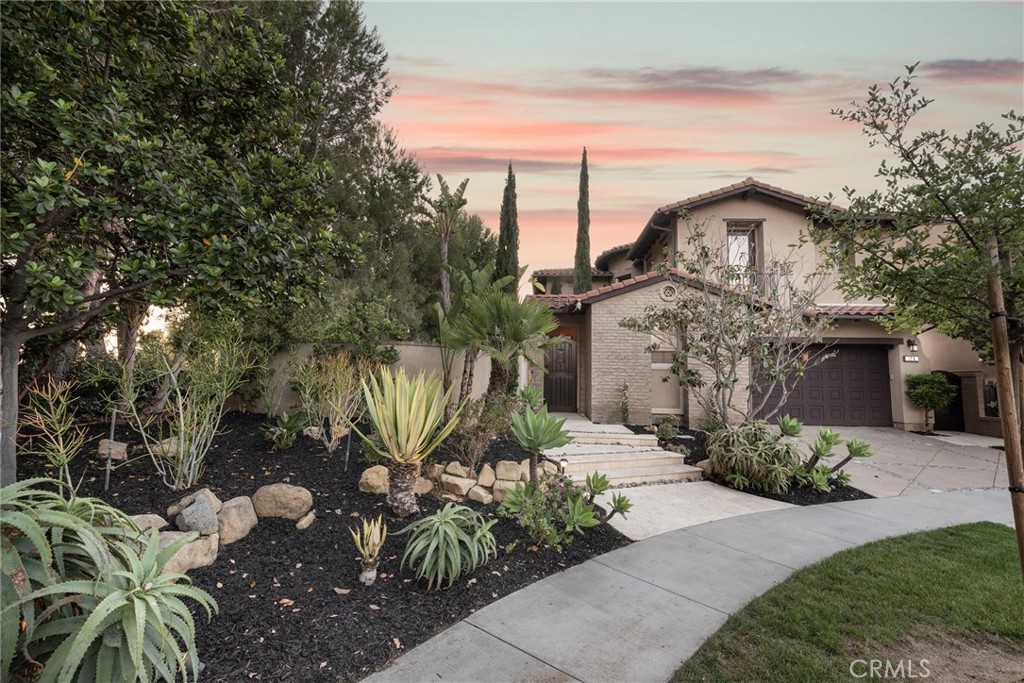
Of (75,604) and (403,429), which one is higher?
(403,429)

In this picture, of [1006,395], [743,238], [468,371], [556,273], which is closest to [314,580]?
[1006,395]

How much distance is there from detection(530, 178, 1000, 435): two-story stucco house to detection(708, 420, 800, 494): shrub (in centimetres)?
402

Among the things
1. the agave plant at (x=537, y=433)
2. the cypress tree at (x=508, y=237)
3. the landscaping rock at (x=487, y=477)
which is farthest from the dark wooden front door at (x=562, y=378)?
the agave plant at (x=537, y=433)

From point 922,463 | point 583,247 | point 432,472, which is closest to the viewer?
point 432,472

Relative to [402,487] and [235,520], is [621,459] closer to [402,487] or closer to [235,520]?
[402,487]

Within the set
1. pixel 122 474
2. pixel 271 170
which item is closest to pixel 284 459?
pixel 122 474

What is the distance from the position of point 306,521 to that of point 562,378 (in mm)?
10512

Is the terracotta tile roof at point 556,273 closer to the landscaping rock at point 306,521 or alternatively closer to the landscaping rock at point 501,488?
the landscaping rock at point 501,488

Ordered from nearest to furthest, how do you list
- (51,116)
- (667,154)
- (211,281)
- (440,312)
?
(51,116) < (211,281) < (667,154) < (440,312)

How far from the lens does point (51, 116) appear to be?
3.24 m

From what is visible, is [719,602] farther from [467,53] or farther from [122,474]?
[467,53]

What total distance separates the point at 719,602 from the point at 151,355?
7020 mm

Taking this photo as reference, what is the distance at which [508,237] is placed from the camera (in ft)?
48.9

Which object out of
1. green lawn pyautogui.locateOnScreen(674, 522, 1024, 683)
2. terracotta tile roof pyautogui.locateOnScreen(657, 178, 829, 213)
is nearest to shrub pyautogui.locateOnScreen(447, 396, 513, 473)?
green lawn pyautogui.locateOnScreen(674, 522, 1024, 683)
